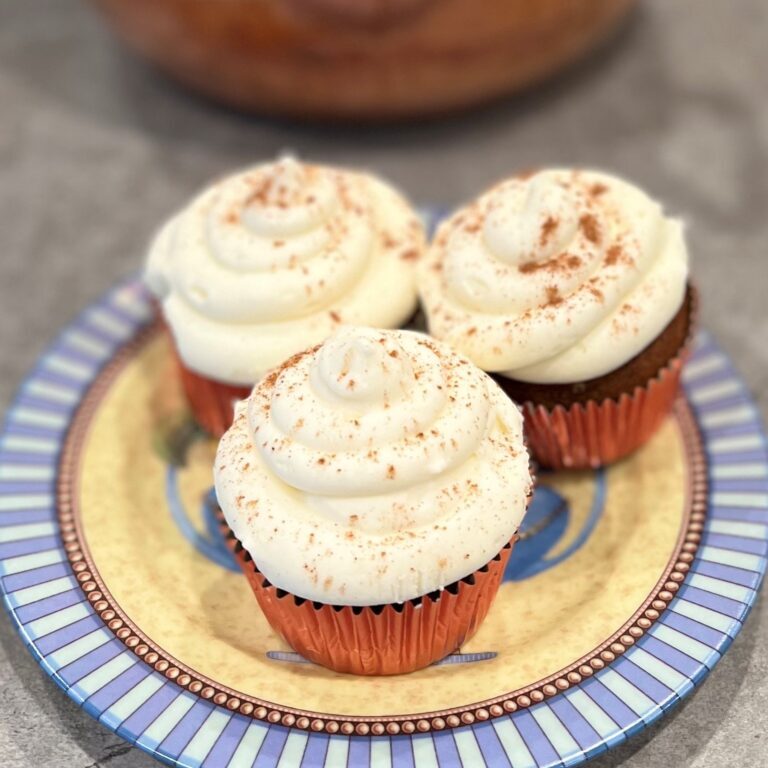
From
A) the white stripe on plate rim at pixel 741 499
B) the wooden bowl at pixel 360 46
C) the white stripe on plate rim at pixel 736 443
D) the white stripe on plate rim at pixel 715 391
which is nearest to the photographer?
the white stripe on plate rim at pixel 741 499

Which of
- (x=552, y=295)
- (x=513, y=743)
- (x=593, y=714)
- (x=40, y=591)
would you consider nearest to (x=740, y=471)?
(x=552, y=295)

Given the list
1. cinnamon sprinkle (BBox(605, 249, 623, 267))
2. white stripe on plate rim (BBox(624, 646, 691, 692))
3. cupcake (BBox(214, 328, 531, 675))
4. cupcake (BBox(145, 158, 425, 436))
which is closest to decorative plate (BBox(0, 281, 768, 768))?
white stripe on plate rim (BBox(624, 646, 691, 692))

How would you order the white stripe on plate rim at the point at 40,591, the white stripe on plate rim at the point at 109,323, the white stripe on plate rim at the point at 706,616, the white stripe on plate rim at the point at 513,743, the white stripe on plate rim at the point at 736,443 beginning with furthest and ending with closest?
the white stripe on plate rim at the point at 109,323
the white stripe on plate rim at the point at 736,443
the white stripe on plate rim at the point at 40,591
the white stripe on plate rim at the point at 706,616
the white stripe on plate rim at the point at 513,743

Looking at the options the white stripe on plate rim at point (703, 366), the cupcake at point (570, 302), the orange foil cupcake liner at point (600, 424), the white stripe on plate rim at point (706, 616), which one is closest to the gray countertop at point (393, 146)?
the white stripe on plate rim at point (703, 366)

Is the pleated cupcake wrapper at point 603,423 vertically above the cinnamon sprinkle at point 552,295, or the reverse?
the cinnamon sprinkle at point 552,295

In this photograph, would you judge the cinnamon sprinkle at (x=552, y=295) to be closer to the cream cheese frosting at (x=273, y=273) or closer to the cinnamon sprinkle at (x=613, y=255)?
the cinnamon sprinkle at (x=613, y=255)

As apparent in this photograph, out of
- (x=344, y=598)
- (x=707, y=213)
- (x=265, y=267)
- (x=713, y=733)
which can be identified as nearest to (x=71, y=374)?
(x=265, y=267)

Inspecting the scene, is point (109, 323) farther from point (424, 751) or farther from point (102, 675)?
point (424, 751)

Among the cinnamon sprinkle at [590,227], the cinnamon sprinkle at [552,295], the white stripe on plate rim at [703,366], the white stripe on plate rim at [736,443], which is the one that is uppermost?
the cinnamon sprinkle at [590,227]
